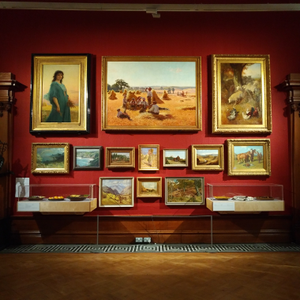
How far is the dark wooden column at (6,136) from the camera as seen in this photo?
670cm

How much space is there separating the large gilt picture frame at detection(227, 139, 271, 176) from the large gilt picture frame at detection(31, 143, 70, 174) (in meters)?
4.32

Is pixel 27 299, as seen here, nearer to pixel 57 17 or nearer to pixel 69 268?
pixel 69 268

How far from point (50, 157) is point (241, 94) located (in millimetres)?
5346

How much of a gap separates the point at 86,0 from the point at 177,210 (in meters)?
6.00

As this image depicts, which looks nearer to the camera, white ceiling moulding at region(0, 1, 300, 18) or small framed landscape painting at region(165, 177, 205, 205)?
white ceiling moulding at region(0, 1, 300, 18)

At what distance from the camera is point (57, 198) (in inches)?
249

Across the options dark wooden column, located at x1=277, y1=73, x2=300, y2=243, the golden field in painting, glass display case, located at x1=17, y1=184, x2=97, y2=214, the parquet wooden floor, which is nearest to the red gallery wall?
dark wooden column, located at x1=277, y1=73, x2=300, y2=243

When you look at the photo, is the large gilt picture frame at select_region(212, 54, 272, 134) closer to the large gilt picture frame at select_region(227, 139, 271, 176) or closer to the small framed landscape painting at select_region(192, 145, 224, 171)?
the large gilt picture frame at select_region(227, 139, 271, 176)

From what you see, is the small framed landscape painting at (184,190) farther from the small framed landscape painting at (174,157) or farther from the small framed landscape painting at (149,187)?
the small framed landscape painting at (174,157)

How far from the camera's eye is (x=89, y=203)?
616 centimetres

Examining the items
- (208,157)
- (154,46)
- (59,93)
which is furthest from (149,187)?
(154,46)

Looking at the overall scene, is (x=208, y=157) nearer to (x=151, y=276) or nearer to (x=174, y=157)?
(x=174, y=157)

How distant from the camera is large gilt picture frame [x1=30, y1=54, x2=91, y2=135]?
680cm

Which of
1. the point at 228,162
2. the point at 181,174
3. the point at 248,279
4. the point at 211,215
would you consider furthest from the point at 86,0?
the point at 248,279
